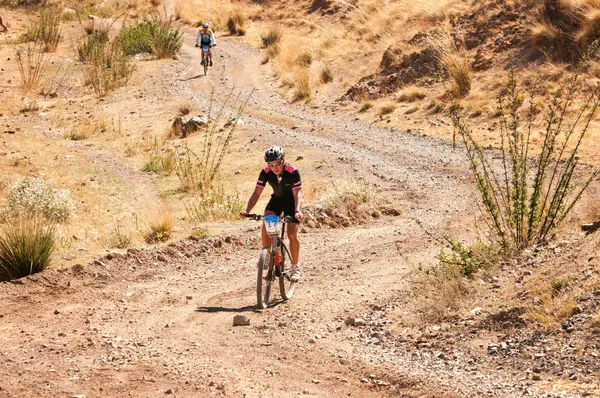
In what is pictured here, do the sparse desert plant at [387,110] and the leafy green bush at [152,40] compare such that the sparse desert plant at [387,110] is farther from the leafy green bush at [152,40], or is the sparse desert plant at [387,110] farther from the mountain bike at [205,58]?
the leafy green bush at [152,40]

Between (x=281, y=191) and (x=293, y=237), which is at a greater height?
(x=281, y=191)

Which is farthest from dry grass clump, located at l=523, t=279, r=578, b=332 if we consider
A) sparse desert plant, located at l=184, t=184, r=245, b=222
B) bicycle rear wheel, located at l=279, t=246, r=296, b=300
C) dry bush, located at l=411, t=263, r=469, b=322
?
sparse desert plant, located at l=184, t=184, r=245, b=222

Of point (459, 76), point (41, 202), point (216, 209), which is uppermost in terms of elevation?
point (459, 76)

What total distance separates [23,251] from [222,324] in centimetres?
315

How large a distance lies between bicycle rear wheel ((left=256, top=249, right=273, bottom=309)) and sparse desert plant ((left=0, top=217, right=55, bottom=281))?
302 centimetres

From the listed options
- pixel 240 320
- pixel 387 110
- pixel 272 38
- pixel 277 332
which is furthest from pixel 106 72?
pixel 277 332

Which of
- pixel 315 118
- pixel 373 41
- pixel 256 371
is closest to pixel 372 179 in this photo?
pixel 315 118

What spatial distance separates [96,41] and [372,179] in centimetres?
1820

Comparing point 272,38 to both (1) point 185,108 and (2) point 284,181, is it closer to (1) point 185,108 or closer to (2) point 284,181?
(1) point 185,108

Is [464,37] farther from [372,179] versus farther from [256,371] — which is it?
[256,371]

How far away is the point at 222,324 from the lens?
8977 millimetres

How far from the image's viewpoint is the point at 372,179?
17.1 m

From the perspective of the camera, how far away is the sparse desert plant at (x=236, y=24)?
40678mm

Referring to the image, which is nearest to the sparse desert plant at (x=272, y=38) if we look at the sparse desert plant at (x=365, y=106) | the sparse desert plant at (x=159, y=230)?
the sparse desert plant at (x=365, y=106)
